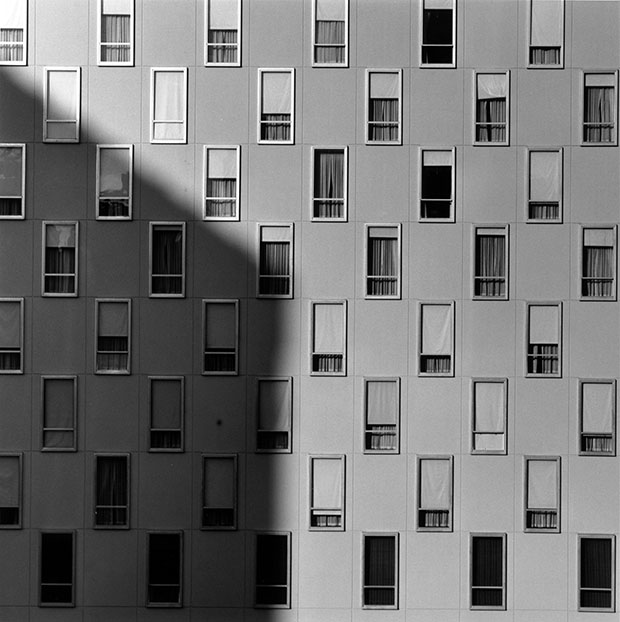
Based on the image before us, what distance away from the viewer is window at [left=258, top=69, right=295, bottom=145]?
15266 mm

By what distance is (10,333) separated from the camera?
15.3 m

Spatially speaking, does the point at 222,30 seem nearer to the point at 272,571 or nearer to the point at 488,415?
the point at 488,415

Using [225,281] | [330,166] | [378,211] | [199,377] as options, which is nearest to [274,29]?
[330,166]

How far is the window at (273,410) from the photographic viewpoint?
49.9 feet

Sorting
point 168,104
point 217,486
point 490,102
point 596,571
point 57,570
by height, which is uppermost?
point 490,102

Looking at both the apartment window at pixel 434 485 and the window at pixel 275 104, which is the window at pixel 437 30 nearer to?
the window at pixel 275 104

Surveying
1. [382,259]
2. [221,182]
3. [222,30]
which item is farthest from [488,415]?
[222,30]

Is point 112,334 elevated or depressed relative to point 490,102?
depressed

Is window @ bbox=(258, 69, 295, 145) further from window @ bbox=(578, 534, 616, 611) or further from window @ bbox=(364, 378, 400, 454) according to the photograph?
window @ bbox=(578, 534, 616, 611)

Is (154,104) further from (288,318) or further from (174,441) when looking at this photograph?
(174,441)

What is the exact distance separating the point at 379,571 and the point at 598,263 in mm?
8047

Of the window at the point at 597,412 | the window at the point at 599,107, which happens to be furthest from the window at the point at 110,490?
the window at the point at 599,107

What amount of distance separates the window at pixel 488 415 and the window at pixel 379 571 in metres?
2.80

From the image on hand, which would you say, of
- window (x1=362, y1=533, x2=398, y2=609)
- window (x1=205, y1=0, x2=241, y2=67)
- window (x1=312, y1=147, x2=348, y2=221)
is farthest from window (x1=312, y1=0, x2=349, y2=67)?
window (x1=362, y1=533, x2=398, y2=609)
